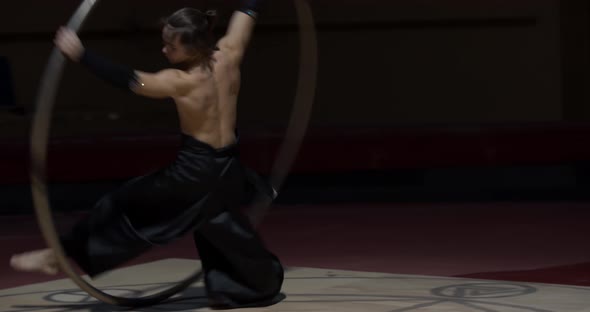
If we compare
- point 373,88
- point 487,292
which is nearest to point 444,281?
point 487,292

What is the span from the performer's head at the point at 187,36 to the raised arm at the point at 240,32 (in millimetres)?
175

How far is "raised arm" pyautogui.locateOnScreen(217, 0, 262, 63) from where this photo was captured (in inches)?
194

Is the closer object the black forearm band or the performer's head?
the black forearm band

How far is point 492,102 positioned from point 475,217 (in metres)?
2.47

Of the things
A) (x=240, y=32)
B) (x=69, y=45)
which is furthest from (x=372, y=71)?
(x=69, y=45)

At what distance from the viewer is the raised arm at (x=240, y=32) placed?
492 centimetres

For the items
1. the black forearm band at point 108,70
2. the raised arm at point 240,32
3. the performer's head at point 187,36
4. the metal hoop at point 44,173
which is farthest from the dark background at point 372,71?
the black forearm band at point 108,70

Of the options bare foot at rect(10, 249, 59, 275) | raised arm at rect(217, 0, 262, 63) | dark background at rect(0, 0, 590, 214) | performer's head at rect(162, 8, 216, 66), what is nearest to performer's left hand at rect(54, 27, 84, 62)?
performer's head at rect(162, 8, 216, 66)

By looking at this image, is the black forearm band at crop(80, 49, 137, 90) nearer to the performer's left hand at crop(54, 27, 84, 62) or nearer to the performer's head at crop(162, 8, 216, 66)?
the performer's left hand at crop(54, 27, 84, 62)

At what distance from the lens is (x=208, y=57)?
4793 mm

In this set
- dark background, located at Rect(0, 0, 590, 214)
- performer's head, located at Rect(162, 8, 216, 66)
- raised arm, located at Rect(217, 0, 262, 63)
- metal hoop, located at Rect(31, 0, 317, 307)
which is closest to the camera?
metal hoop, located at Rect(31, 0, 317, 307)

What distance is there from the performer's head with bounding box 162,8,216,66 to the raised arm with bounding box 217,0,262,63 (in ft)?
0.57

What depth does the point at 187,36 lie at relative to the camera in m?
4.66

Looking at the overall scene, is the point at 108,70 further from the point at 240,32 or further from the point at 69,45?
the point at 240,32
